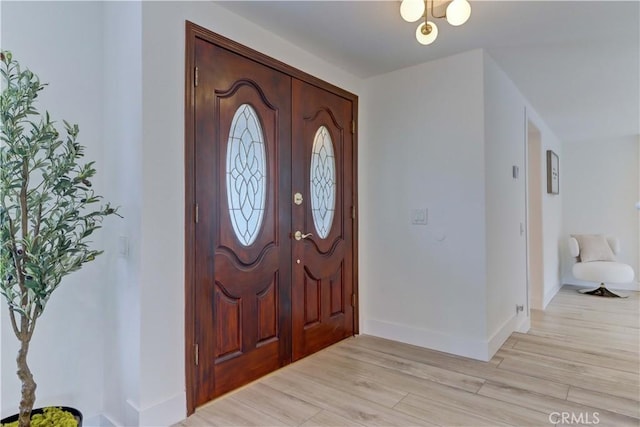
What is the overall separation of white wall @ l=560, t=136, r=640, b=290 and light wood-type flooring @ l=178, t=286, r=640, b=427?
3.12 m

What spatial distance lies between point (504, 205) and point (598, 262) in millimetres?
3212

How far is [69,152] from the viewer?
5.39 ft

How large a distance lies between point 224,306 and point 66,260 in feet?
3.01

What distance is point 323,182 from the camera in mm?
3074

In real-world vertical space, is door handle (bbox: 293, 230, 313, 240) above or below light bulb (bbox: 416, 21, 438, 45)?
below

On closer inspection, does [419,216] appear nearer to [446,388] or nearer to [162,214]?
[446,388]

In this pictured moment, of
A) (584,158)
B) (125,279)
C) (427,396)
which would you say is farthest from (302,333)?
(584,158)

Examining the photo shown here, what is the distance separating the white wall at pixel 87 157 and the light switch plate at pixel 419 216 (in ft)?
7.72

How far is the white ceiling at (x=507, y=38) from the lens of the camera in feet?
7.26

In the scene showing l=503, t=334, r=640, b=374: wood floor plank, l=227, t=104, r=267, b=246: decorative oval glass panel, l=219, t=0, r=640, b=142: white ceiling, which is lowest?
l=503, t=334, r=640, b=374: wood floor plank

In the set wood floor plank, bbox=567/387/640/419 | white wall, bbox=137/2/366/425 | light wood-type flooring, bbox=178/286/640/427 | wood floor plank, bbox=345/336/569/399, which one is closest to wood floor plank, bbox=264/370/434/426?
light wood-type flooring, bbox=178/286/640/427

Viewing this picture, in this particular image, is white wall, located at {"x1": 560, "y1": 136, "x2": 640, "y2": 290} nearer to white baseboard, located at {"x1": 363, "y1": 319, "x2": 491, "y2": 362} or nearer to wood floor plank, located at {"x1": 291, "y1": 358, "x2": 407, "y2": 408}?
white baseboard, located at {"x1": 363, "y1": 319, "x2": 491, "y2": 362}

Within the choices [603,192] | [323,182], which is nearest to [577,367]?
[323,182]

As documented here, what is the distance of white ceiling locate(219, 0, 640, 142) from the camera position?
7.26 ft
